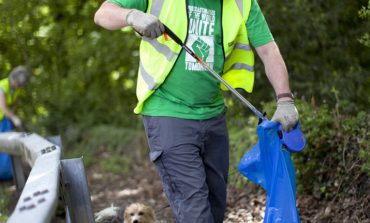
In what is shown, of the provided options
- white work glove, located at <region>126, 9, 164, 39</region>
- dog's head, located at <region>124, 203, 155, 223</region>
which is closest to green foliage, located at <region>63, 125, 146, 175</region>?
dog's head, located at <region>124, 203, 155, 223</region>

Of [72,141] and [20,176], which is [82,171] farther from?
[72,141]

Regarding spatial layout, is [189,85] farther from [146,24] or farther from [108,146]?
[108,146]

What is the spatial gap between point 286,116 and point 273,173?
36cm

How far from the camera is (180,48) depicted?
4109mm

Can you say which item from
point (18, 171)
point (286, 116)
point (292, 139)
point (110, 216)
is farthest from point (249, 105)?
point (18, 171)

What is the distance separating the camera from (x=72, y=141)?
1385cm

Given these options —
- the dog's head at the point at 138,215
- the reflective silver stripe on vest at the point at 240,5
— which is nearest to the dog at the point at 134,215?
the dog's head at the point at 138,215

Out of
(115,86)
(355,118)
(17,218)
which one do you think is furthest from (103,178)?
(17,218)

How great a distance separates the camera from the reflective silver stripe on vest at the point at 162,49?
4121 mm

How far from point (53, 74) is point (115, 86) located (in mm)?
1655

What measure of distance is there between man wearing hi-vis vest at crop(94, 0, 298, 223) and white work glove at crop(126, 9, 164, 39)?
0.01 metres

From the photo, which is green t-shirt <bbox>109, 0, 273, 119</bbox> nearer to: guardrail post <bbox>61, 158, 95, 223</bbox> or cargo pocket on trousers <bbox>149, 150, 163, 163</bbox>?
cargo pocket on trousers <bbox>149, 150, 163, 163</bbox>

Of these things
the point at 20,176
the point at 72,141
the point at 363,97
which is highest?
the point at 363,97

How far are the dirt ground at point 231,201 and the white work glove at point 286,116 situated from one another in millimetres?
1426
